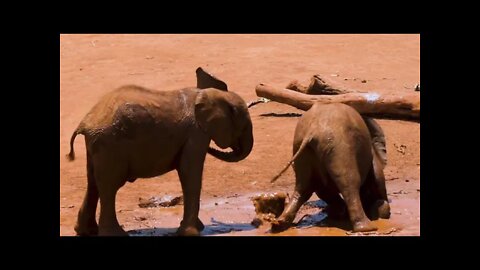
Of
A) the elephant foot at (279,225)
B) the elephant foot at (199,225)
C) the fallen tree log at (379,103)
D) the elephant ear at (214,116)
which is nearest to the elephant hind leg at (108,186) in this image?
the elephant foot at (199,225)

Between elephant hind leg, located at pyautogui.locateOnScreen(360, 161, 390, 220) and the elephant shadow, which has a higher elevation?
elephant hind leg, located at pyautogui.locateOnScreen(360, 161, 390, 220)

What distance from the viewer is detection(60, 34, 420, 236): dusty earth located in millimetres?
11094

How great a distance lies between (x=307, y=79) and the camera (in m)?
18.3

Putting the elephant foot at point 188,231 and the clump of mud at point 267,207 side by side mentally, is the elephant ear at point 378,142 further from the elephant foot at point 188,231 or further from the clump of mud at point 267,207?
the elephant foot at point 188,231

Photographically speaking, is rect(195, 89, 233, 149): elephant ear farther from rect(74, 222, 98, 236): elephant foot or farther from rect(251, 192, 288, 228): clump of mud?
rect(74, 222, 98, 236): elephant foot

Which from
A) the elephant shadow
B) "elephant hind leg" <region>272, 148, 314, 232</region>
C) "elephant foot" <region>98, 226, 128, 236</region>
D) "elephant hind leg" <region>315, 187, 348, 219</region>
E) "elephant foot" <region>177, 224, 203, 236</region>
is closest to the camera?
"elephant foot" <region>98, 226, 128, 236</region>

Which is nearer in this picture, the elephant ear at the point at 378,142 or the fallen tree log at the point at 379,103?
the elephant ear at the point at 378,142

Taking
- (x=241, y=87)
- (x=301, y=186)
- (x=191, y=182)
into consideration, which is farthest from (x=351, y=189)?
(x=241, y=87)

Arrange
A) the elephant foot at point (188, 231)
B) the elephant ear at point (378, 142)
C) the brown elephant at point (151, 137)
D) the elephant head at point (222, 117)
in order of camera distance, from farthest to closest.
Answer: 1. the elephant ear at point (378, 142)
2. the elephant head at point (222, 117)
3. the elephant foot at point (188, 231)
4. the brown elephant at point (151, 137)

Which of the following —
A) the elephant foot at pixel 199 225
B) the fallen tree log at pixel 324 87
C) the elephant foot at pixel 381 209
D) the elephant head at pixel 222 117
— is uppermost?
the elephant head at pixel 222 117

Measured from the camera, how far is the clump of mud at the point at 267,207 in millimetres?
10570

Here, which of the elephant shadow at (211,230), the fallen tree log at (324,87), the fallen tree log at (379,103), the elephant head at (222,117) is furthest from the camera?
the fallen tree log at (324,87)

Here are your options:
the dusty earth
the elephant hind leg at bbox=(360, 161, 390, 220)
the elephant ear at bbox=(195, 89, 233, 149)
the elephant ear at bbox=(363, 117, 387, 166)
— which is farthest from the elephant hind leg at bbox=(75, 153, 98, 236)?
the elephant ear at bbox=(363, 117, 387, 166)

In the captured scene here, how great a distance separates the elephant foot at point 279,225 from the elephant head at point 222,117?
2.87 feet
